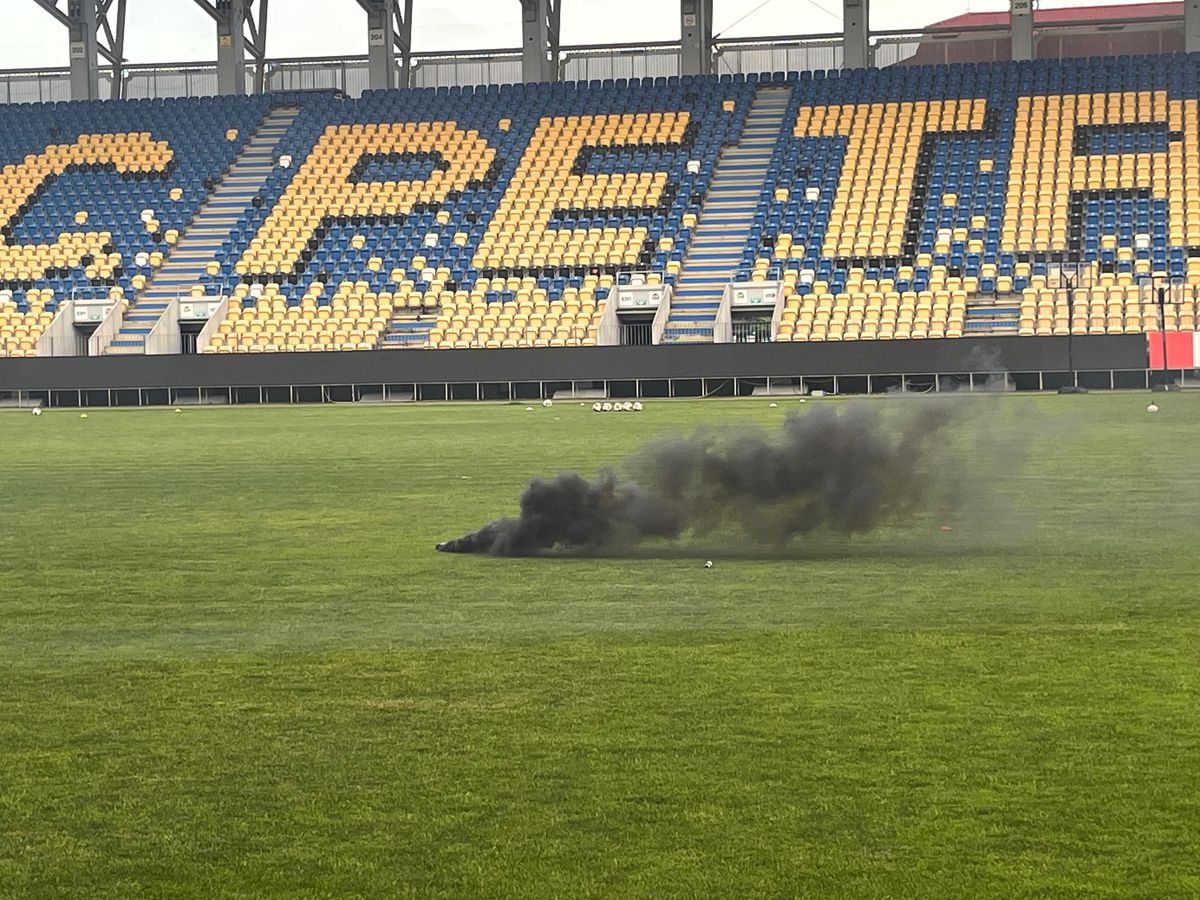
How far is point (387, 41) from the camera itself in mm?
60656

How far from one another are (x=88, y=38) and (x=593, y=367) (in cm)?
2778

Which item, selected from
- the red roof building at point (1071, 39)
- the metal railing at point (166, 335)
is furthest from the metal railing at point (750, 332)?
the red roof building at point (1071, 39)

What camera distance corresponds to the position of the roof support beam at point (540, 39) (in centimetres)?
5941

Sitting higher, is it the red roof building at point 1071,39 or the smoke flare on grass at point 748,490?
the red roof building at point 1071,39

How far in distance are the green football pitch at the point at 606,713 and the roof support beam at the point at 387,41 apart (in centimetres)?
4762

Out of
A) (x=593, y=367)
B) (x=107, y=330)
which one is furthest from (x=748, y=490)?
(x=107, y=330)

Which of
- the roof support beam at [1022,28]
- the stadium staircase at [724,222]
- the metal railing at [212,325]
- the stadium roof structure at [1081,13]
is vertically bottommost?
the metal railing at [212,325]

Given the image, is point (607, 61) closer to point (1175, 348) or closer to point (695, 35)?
point (695, 35)

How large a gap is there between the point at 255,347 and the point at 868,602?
39219 mm

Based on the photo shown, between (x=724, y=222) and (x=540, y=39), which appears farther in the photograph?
(x=540, y=39)

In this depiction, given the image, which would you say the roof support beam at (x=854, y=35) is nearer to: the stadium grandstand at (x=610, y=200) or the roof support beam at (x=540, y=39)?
the stadium grandstand at (x=610, y=200)

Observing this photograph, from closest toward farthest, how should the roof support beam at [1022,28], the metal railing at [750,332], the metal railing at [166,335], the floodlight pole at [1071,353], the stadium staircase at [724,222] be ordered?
the floodlight pole at [1071,353], the metal railing at [750,332], the stadium staircase at [724,222], the metal railing at [166,335], the roof support beam at [1022,28]

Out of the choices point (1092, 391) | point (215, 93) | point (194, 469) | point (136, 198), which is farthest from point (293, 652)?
point (215, 93)

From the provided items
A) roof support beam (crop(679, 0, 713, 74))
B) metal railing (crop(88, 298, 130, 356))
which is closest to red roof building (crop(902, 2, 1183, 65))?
roof support beam (crop(679, 0, 713, 74))
